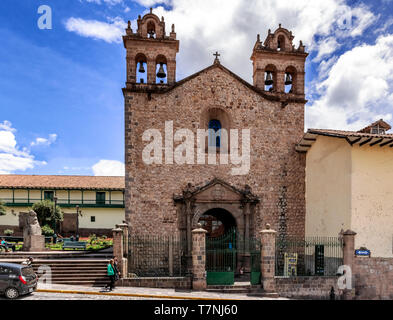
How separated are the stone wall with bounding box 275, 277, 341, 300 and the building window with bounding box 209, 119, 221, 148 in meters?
7.36

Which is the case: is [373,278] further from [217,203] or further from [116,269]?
[116,269]

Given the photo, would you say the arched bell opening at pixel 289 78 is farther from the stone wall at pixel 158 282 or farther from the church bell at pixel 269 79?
the stone wall at pixel 158 282

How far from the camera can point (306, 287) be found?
12.4 metres

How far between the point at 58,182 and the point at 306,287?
29.3m

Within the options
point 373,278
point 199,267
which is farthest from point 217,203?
point 373,278

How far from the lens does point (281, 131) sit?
16656mm

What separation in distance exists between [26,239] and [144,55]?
→ 12.1m

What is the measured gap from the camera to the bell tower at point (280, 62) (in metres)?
17.1

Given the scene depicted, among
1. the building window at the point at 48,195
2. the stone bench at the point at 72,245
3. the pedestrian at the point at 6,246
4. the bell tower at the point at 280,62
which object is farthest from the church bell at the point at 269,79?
the building window at the point at 48,195

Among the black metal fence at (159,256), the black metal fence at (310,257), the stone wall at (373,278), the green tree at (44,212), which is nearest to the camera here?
the stone wall at (373,278)

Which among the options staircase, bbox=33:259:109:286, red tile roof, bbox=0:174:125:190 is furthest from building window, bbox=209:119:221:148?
red tile roof, bbox=0:174:125:190

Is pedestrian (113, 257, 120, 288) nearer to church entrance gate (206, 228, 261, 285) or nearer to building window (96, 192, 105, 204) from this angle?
church entrance gate (206, 228, 261, 285)

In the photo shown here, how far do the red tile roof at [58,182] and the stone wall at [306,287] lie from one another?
79.9 feet

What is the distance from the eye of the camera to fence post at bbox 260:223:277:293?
39.5 feet
